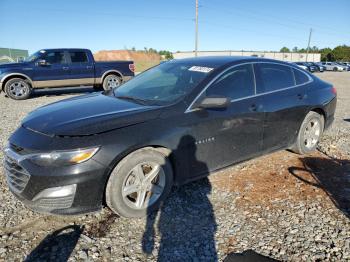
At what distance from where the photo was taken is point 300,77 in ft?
15.5

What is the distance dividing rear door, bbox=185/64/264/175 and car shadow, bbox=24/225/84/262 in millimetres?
1404

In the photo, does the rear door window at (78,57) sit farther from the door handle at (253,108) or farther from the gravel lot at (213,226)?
the door handle at (253,108)

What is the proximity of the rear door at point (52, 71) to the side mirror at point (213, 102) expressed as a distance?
32.8 ft

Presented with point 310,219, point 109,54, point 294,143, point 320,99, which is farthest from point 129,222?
point 109,54

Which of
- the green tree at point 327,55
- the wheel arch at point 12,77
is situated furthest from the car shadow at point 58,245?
Result: the green tree at point 327,55

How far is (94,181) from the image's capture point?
2795 millimetres

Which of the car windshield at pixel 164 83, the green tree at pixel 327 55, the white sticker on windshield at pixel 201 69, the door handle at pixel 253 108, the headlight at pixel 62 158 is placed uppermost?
the white sticker on windshield at pixel 201 69

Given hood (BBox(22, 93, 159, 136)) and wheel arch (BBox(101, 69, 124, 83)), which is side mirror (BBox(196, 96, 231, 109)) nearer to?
hood (BBox(22, 93, 159, 136))

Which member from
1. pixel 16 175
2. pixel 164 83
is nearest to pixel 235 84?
pixel 164 83

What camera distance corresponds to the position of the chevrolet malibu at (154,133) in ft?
9.05

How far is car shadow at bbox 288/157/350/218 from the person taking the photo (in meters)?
3.55

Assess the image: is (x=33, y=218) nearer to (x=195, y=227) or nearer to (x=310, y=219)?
(x=195, y=227)

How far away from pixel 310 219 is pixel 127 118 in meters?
2.16

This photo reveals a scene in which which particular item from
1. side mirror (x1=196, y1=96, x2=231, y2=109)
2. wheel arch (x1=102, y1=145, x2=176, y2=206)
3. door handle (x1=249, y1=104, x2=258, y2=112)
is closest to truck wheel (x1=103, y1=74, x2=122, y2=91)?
door handle (x1=249, y1=104, x2=258, y2=112)
